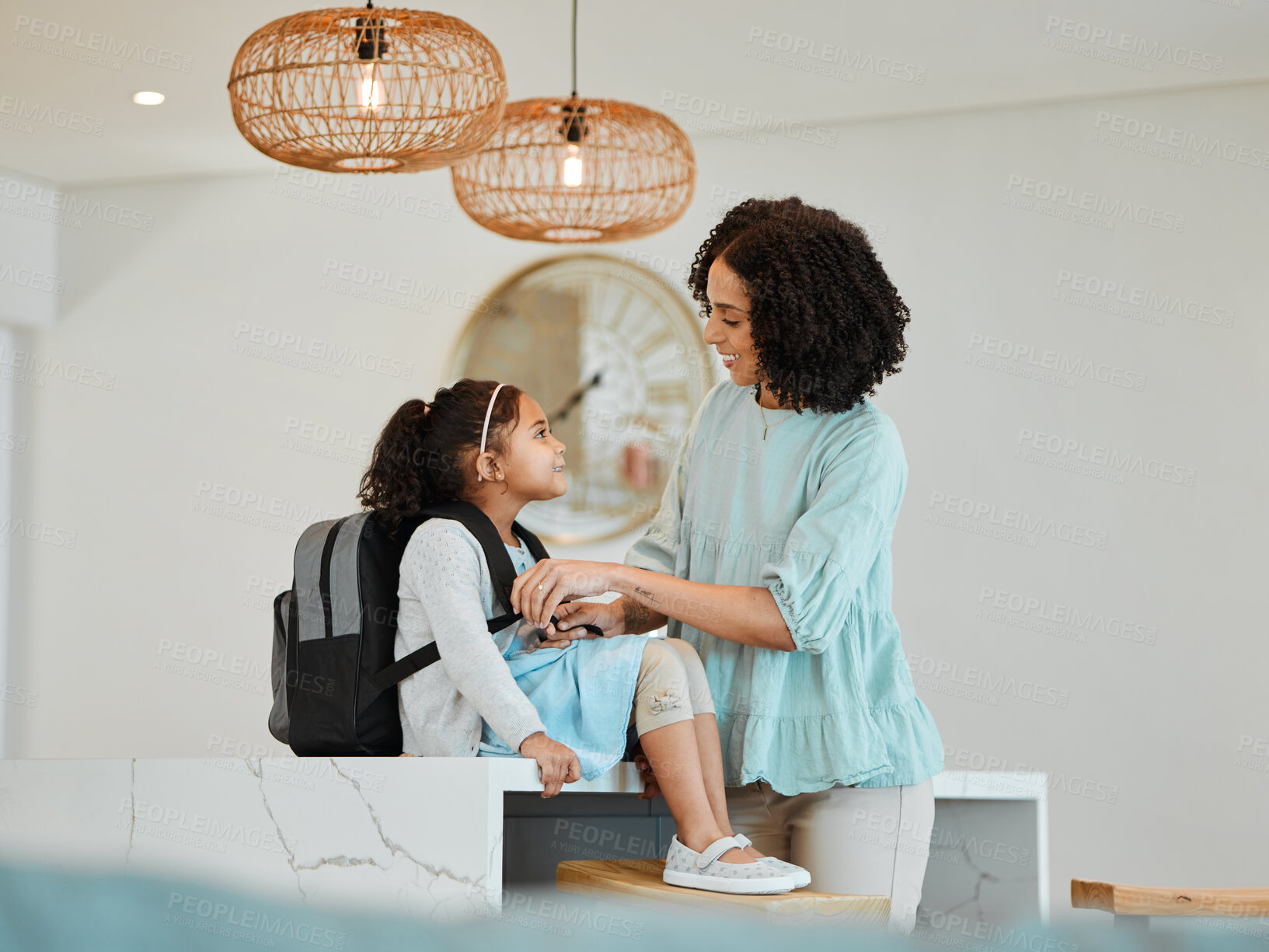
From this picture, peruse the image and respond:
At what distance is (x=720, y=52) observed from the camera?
3.18 metres

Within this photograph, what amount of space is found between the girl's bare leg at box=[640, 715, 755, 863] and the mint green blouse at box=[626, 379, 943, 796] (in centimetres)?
7

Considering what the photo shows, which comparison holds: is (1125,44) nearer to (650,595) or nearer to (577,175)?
(577,175)

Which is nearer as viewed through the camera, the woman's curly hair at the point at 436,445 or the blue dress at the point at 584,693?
the blue dress at the point at 584,693

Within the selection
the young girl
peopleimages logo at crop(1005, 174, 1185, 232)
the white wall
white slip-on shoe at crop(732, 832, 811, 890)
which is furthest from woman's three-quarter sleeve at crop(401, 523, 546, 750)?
peopleimages logo at crop(1005, 174, 1185, 232)

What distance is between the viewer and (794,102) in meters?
3.50

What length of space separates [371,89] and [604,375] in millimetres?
1745

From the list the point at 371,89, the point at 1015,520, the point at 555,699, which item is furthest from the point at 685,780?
the point at 1015,520

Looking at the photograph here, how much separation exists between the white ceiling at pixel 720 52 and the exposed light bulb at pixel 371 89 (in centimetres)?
93

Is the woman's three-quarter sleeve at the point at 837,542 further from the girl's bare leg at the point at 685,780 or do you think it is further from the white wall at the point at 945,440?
the white wall at the point at 945,440

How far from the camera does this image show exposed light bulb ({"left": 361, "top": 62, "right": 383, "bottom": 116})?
2.10 meters

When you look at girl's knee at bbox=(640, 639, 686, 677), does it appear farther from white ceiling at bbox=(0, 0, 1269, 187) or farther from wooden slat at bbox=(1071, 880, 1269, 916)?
white ceiling at bbox=(0, 0, 1269, 187)

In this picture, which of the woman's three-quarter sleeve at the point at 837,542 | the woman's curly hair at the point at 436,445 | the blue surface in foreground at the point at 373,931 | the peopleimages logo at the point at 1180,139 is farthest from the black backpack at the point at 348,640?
the peopleimages logo at the point at 1180,139

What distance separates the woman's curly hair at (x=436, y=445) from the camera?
1570mm

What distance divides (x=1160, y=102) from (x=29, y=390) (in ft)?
11.9
